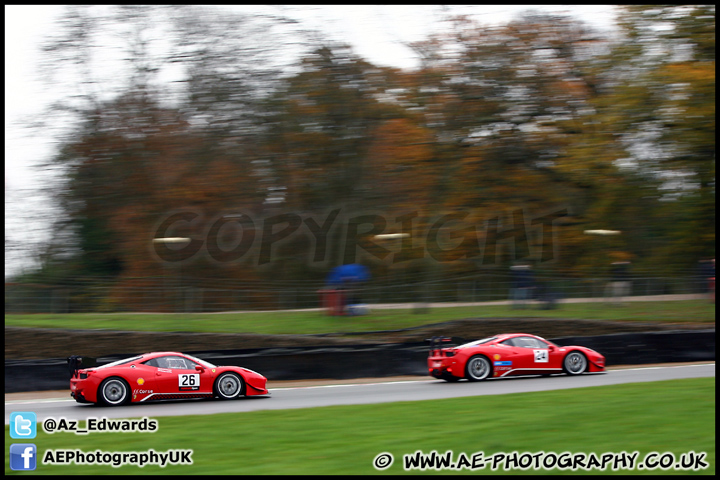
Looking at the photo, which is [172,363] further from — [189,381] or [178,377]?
[189,381]

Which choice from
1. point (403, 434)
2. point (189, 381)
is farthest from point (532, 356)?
point (403, 434)

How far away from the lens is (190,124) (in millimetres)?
23188

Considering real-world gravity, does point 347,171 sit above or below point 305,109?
below

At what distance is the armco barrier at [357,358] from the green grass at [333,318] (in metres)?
1.40

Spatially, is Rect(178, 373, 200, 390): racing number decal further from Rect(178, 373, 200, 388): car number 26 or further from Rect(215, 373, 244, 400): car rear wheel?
Rect(215, 373, 244, 400): car rear wheel

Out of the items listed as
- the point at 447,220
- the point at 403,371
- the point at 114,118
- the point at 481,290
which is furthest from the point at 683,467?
the point at 114,118

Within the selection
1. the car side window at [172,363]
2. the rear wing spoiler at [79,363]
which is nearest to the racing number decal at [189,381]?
the car side window at [172,363]

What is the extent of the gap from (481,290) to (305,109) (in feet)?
25.6

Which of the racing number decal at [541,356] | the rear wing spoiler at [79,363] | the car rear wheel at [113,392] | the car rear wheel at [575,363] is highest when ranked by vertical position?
the rear wing spoiler at [79,363]

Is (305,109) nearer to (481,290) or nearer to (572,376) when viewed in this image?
(481,290)

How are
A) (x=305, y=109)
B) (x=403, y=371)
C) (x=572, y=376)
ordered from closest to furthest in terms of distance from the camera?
(x=572, y=376) < (x=403, y=371) < (x=305, y=109)

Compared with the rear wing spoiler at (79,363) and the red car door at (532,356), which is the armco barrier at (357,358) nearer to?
the red car door at (532,356)

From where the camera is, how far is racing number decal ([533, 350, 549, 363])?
14.4m

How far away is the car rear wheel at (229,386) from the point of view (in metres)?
12.1
